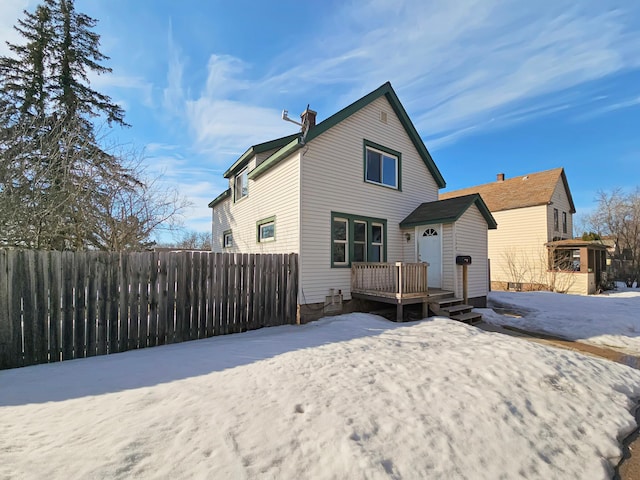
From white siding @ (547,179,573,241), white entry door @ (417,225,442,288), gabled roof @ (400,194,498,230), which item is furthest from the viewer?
white siding @ (547,179,573,241)

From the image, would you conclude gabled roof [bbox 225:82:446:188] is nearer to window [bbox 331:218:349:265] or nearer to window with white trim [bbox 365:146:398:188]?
window with white trim [bbox 365:146:398:188]

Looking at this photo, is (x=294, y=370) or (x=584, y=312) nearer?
(x=294, y=370)

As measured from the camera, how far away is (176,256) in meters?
5.71

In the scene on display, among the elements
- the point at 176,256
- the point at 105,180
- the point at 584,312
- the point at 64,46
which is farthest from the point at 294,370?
the point at 64,46

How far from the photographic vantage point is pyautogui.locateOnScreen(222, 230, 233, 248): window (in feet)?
45.8

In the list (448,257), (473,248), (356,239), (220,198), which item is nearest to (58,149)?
(220,198)

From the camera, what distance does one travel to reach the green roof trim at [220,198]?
14.1 metres

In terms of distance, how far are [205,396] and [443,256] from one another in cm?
876

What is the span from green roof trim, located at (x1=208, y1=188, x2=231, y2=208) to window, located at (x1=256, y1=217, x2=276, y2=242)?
4.55 m

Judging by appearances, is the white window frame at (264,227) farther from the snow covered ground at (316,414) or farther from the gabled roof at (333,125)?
the snow covered ground at (316,414)

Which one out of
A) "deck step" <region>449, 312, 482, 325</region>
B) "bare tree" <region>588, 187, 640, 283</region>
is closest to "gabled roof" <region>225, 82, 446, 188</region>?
"deck step" <region>449, 312, 482, 325</region>

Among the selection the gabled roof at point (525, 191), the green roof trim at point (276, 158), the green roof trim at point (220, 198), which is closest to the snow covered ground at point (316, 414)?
the green roof trim at point (276, 158)

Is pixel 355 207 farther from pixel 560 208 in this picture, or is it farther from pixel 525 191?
pixel 560 208

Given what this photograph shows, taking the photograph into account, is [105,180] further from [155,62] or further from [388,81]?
[388,81]
